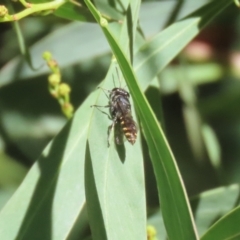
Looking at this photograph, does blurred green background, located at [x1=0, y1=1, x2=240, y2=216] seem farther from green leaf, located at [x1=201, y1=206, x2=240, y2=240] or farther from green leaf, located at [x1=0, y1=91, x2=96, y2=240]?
green leaf, located at [x1=201, y1=206, x2=240, y2=240]

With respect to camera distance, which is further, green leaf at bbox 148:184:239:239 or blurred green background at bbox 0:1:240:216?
blurred green background at bbox 0:1:240:216

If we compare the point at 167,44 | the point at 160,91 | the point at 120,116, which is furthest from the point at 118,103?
the point at 160,91

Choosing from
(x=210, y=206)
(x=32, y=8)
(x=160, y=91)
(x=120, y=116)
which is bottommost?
(x=210, y=206)

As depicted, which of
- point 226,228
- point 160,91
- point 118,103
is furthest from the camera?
point 160,91

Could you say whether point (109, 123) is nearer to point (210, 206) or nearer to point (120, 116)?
point (120, 116)

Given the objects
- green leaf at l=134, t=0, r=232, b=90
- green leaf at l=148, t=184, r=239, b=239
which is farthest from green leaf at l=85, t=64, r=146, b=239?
green leaf at l=148, t=184, r=239, b=239

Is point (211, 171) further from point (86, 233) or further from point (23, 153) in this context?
point (23, 153)

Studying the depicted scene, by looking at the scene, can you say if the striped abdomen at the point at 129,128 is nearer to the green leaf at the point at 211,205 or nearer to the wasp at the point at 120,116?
the wasp at the point at 120,116
